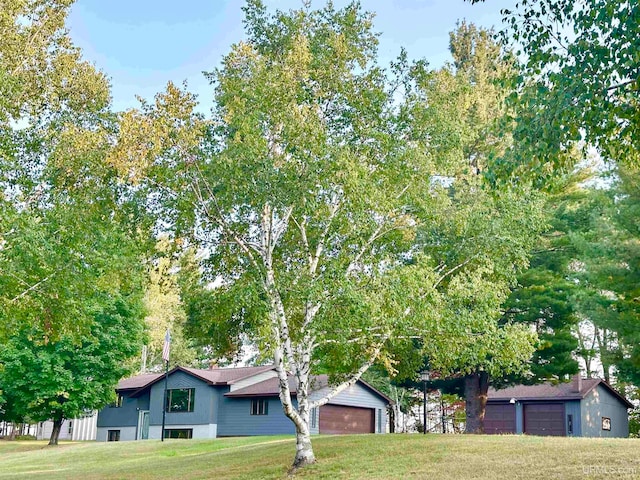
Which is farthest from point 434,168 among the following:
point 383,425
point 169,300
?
point 169,300

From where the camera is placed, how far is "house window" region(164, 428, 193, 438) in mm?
36312

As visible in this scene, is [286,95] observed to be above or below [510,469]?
above

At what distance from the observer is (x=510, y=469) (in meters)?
14.5

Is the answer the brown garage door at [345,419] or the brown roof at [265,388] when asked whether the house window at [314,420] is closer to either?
the brown garage door at [345,419]

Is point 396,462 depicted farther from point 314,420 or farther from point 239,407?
point 239,407

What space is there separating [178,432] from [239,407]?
4.41 metres

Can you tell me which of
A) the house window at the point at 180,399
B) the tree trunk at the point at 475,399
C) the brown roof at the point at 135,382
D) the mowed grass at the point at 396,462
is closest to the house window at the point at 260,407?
the house window at the point at 180,399

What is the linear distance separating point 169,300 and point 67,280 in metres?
38.3

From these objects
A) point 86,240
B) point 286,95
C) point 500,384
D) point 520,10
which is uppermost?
point 286,95

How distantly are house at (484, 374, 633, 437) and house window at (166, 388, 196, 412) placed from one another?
1493 centimetres

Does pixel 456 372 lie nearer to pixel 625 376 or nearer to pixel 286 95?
pixel 625 376

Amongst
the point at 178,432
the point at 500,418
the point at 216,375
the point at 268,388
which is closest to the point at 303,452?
the point at 268,388

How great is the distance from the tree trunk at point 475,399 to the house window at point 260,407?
39.2 feet

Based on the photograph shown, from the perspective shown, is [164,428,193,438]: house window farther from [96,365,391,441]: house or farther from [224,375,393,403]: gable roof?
[224,375,393,403]: gable roof
